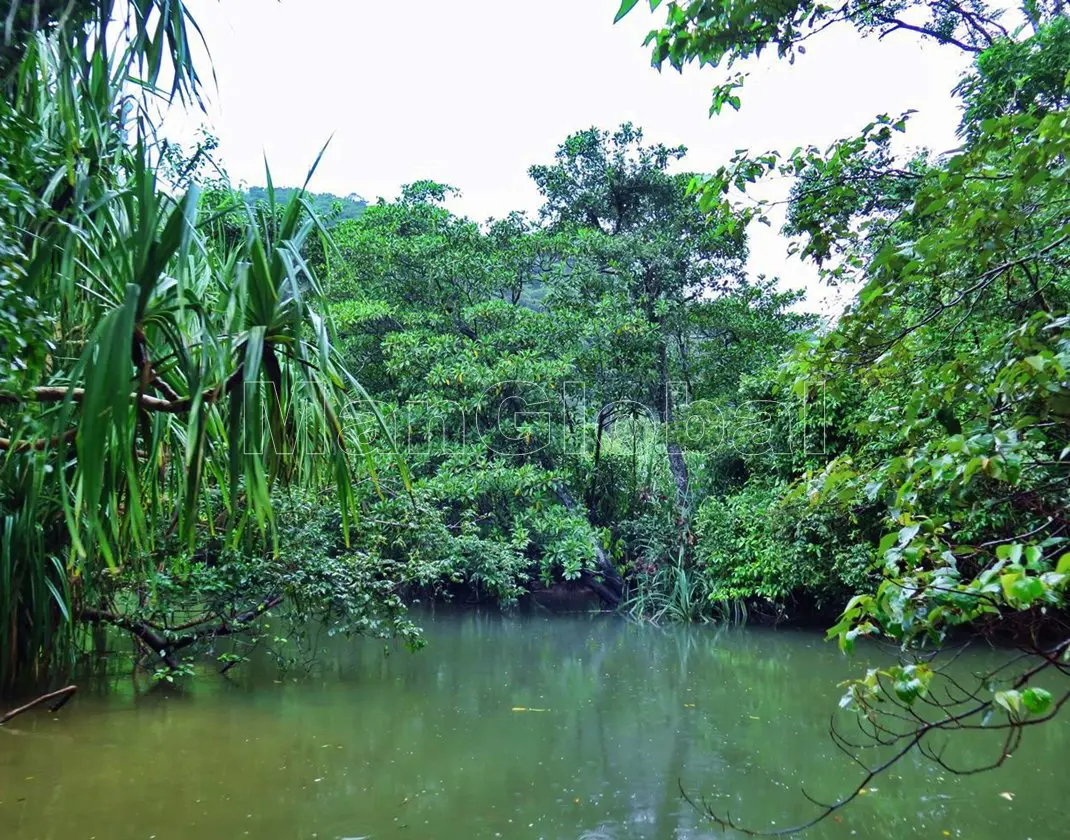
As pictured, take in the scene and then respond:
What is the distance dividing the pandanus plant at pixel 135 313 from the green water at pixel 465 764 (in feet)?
4.51

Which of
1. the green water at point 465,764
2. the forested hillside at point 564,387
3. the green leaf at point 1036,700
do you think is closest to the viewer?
the green leaf at point 1036,700

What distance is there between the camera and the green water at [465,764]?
111 inches

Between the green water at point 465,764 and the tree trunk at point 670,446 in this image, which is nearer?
the green water at point 465,764

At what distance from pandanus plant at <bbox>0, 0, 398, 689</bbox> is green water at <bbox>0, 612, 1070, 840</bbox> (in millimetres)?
1374

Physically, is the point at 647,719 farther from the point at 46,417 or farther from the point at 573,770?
the point at 46,417

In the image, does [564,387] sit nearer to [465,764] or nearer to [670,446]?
[670,446]

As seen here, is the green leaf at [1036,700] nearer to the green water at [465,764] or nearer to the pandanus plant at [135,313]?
the pandanus plant at [135,313]

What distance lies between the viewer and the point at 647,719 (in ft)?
14.4

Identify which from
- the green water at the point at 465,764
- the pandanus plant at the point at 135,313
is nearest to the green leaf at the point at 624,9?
the pandanus plant at the point at 135,313

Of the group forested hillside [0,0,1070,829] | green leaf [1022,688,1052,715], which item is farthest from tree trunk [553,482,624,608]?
green leaf [1022,688,1052,715]

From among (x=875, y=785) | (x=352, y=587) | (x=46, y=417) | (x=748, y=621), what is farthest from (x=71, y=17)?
(x=748, y=621)

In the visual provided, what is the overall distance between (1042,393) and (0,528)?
3.78 meters

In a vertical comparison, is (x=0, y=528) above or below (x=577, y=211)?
below

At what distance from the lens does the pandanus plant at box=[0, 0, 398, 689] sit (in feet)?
5.43
